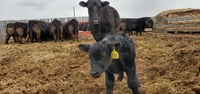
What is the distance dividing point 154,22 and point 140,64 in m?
22.2

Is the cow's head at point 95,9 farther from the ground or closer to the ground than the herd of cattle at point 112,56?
farther from the ground

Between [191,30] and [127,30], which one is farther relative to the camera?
[127,30]

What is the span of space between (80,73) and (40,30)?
1166cm

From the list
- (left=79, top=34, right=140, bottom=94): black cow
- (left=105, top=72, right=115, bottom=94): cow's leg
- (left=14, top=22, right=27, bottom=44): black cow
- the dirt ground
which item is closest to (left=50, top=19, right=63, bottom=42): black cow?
(left=14, top=22, right=27, bottom=44): black cow

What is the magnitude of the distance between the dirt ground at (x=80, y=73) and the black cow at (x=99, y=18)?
118 centimetres

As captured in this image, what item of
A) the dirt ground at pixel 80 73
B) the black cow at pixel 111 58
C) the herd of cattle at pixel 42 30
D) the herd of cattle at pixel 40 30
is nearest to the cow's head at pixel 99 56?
the black cow at pixel 111 58

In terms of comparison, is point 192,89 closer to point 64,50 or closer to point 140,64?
point 140,64

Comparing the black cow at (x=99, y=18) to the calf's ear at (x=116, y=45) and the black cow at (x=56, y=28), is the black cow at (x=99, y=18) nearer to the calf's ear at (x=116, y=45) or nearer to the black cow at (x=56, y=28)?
the calf's ear at (x=116, y=45)

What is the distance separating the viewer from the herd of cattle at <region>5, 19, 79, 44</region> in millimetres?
20281

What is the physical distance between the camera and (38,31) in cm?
2064

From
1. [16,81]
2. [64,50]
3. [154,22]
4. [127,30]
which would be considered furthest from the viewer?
[154,22]

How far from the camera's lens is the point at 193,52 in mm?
10766

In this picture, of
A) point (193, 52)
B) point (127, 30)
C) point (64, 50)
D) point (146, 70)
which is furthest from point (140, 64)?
point (127, 30)

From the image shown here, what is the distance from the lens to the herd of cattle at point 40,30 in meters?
20.3
